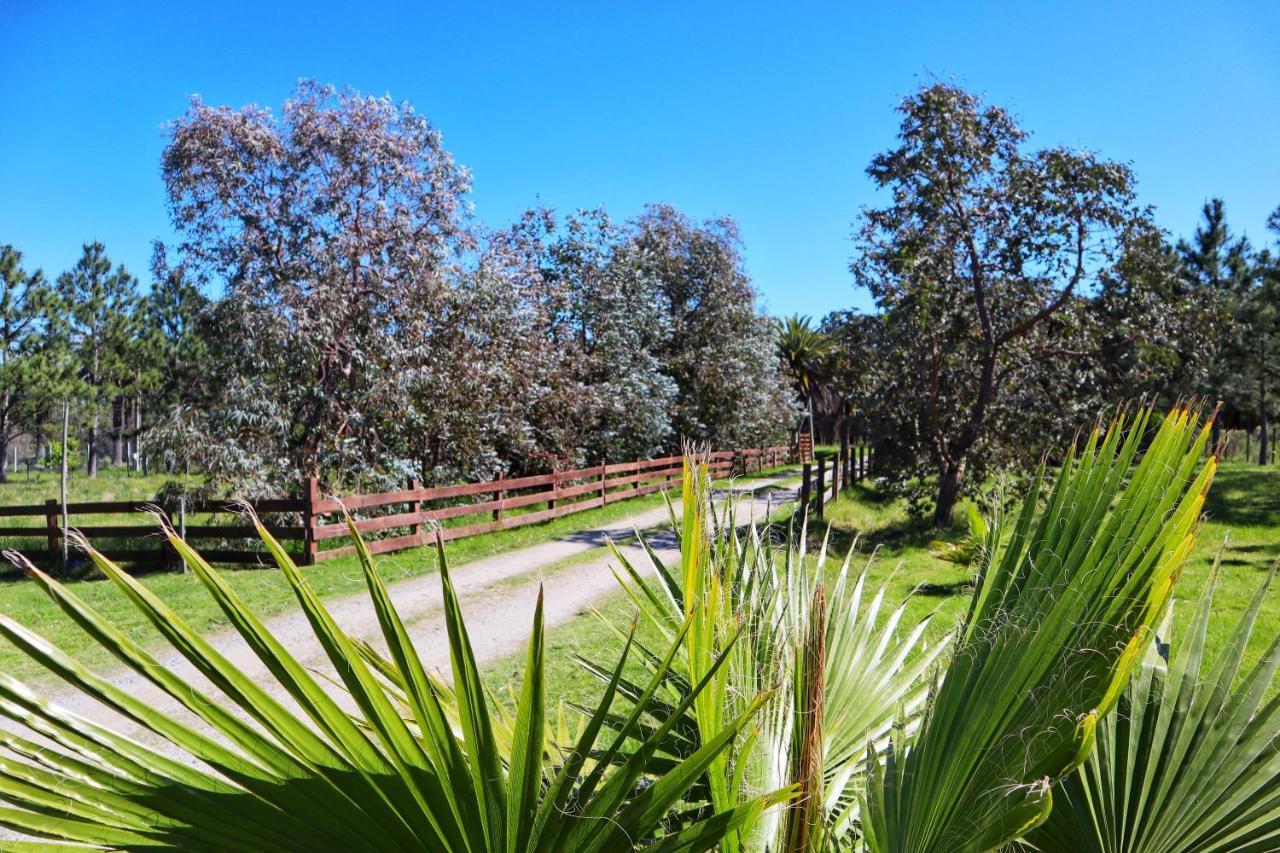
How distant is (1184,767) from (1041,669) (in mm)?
486

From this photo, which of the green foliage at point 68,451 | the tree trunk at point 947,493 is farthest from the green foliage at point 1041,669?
the green foliage at point 68,451

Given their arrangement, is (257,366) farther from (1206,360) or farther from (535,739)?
(1206,360)

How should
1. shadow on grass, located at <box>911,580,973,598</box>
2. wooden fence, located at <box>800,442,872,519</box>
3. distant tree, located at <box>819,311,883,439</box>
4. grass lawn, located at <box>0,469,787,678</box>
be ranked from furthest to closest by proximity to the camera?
wooden fence, located at <box>800,442,872,519</box> → distant tree, located at <box>819,311,883,439</box> → shadow on grass, located at <box>911,580,973,598</box> → grass lawn, located at <box>0,469,787,678</box>

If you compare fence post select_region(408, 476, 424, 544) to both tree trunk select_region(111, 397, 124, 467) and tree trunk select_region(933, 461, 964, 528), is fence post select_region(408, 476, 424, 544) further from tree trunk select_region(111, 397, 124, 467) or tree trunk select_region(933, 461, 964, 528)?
tree trunk select_region(111, 397, 124, 467)

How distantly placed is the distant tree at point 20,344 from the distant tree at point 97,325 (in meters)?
1.11

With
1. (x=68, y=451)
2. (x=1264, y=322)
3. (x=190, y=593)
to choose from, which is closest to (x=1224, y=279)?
(x=1264, y=322)

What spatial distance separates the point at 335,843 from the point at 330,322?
14.4m

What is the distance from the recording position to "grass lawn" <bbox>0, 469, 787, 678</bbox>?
764 cm

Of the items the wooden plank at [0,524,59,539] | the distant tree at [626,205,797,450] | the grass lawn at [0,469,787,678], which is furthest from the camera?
the distant tree at [626,205,797,450]

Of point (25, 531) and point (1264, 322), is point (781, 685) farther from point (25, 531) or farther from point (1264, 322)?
point (1264, 322)

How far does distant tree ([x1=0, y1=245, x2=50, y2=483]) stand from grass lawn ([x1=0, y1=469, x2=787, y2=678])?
24092 millimetres

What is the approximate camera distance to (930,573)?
10711mm

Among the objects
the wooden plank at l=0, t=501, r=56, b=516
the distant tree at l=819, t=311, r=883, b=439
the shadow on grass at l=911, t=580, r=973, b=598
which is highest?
the distant tree at l=819, t=311, r=883, b=439

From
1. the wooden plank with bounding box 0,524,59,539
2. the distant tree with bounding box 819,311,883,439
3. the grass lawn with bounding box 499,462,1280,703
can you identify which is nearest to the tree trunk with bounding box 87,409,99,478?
the wooden plank with bounding box 0,524,59,539
